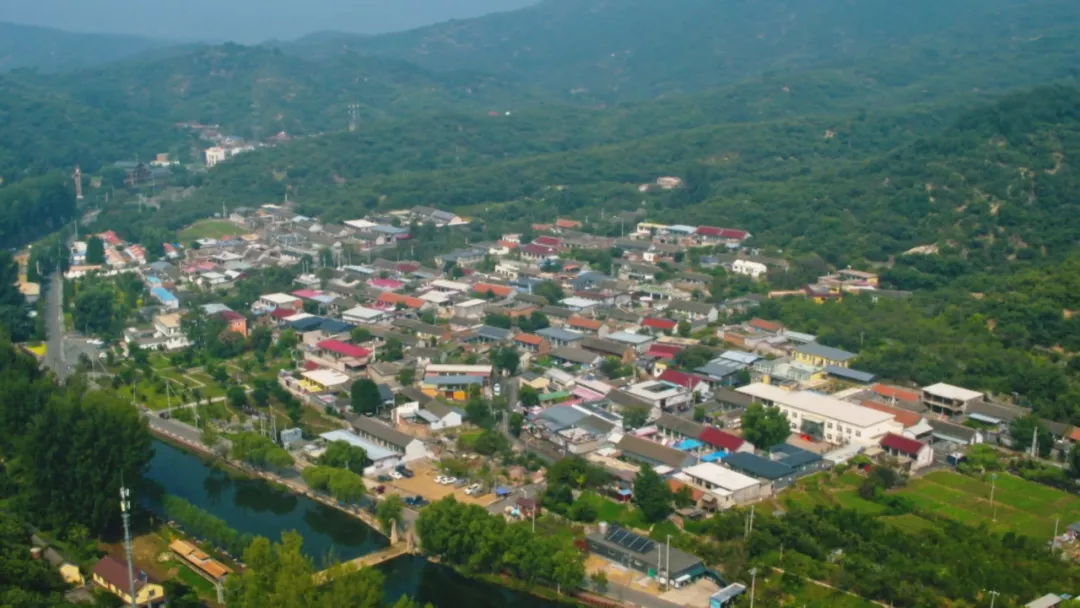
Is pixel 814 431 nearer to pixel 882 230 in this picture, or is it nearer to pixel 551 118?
pixel 882 230

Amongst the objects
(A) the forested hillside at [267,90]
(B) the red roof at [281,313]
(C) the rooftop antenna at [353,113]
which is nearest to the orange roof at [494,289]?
(B) the red roof at [281,313]

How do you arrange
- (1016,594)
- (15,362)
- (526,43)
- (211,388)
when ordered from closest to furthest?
1. (1016,594)
2. (15,362)
3. (211,388)
4. (526,43)

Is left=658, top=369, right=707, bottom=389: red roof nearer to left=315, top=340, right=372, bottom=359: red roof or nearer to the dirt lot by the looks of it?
the dirt lot

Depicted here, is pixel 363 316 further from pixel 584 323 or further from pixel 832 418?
pixel 832 418

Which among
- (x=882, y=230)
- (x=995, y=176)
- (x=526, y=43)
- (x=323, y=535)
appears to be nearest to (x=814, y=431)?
(x=323, y=535)

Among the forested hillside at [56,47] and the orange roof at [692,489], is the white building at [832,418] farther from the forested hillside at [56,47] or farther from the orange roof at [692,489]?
the forested hillside at [56,47]
